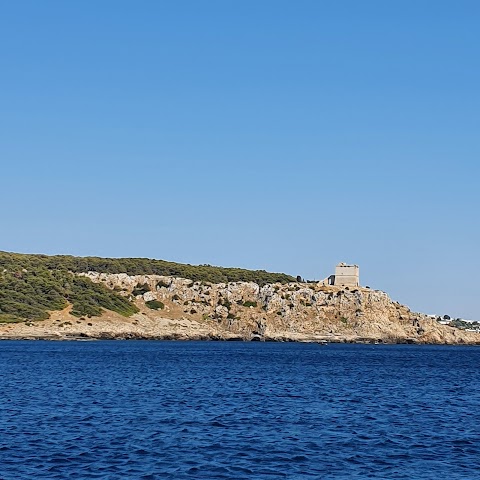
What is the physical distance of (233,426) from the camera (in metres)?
42.1

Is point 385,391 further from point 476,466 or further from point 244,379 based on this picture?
point 476,466

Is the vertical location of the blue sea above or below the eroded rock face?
below

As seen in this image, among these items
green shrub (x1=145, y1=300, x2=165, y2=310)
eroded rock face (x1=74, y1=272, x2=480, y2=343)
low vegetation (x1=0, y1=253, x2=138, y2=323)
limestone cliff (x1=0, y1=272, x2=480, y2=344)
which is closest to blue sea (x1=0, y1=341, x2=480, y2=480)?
low vegetation (x1=0, y1=253, x2=138, y2=323)

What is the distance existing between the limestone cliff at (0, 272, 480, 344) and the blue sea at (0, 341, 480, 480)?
330ft

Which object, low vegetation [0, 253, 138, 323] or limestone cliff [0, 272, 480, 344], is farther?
limestone cliff [0, 272, 480, 344]

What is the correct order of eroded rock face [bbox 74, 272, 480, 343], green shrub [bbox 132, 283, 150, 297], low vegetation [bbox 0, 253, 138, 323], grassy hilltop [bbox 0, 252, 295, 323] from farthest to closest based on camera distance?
green shrub [bbox 132, 283, 150, 297], eroded rock face [bbox 74, 272, 480, 343], grassy hilltop [bbox 0, 252, 295, 323], low vegetation [bbox 0, 253, 138, 323]

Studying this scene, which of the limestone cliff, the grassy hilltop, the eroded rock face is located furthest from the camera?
the eroded rock face

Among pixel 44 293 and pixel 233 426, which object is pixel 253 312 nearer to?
pixel 44 293

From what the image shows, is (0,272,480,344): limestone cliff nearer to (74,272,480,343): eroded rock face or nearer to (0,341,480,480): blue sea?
(74,272,480,343): eroded rock face

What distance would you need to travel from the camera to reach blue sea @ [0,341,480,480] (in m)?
31.4

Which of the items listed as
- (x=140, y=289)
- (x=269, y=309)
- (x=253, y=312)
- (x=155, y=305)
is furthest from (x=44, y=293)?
(x=269, y=309)

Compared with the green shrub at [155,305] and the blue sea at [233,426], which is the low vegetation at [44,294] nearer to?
the green shrub at [155,305]

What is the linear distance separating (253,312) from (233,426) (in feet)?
480

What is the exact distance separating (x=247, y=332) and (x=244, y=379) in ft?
368
